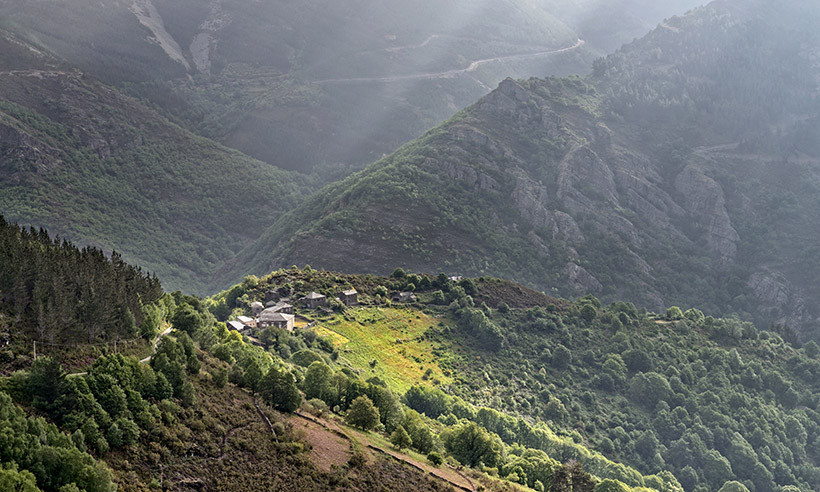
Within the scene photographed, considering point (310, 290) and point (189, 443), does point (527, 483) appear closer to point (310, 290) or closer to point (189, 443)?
point (189, 443)

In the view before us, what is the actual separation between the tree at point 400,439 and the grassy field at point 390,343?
30251 millimetres

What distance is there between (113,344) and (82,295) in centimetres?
446

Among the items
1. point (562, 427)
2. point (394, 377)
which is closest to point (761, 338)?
point (562, 427)

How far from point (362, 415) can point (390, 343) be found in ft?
152

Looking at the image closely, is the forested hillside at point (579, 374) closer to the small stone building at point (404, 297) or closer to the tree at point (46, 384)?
the small stone building at point (404, 297)

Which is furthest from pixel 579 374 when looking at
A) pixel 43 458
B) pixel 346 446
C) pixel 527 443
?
pixel 43 458

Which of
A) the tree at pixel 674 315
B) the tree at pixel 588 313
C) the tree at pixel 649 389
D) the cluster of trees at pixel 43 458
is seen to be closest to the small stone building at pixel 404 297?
the tree at pixel 588 313

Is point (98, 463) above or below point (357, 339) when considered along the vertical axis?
below

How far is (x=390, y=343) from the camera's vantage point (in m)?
111

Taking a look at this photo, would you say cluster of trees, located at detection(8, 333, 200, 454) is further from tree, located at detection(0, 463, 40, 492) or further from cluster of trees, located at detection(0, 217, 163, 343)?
cluster of trees, located at detection(0, 217, 163, 343)

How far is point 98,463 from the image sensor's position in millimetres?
37031

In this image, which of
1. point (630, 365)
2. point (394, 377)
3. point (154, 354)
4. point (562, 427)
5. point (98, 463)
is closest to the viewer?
point (98, 463)

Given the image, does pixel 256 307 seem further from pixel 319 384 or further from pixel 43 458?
pixel 43 458

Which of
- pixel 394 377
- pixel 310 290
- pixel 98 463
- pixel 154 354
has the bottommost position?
pixel 98 463
